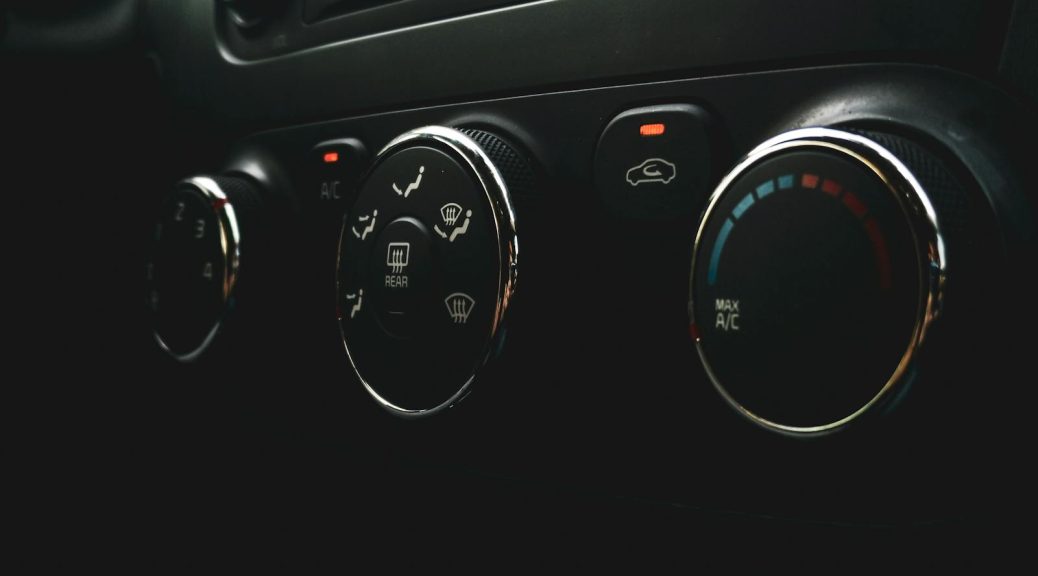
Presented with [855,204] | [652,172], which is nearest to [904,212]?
[855,204]

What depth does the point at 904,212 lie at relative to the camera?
33 cm

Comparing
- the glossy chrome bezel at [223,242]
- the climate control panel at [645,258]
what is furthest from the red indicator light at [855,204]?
the glossy chrome bezel at [223,242]

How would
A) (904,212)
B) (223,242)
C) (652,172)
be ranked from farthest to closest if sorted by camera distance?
(223,242) → (652,172) → (904,212)

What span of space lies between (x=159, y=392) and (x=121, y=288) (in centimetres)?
15

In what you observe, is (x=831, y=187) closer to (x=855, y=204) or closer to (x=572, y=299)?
(x=855, y=204)

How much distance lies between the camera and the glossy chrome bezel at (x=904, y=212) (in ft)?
1.06

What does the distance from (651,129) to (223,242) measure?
1.15 ft

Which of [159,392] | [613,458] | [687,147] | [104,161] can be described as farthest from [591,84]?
[104,161]

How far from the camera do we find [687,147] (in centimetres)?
45

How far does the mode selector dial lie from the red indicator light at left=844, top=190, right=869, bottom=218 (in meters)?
0.18

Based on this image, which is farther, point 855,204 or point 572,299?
point 572,299

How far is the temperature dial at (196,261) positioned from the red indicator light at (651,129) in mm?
328

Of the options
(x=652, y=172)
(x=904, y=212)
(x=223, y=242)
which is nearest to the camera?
(x=904, y=212)

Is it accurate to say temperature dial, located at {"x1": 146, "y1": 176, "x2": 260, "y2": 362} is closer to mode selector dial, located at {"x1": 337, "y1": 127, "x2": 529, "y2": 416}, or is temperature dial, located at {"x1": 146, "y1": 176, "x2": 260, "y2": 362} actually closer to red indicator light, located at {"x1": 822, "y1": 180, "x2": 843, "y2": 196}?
mode selector dial, located at {"x1": 337, "y1": 127, "x2": 529, "y2": 416}
